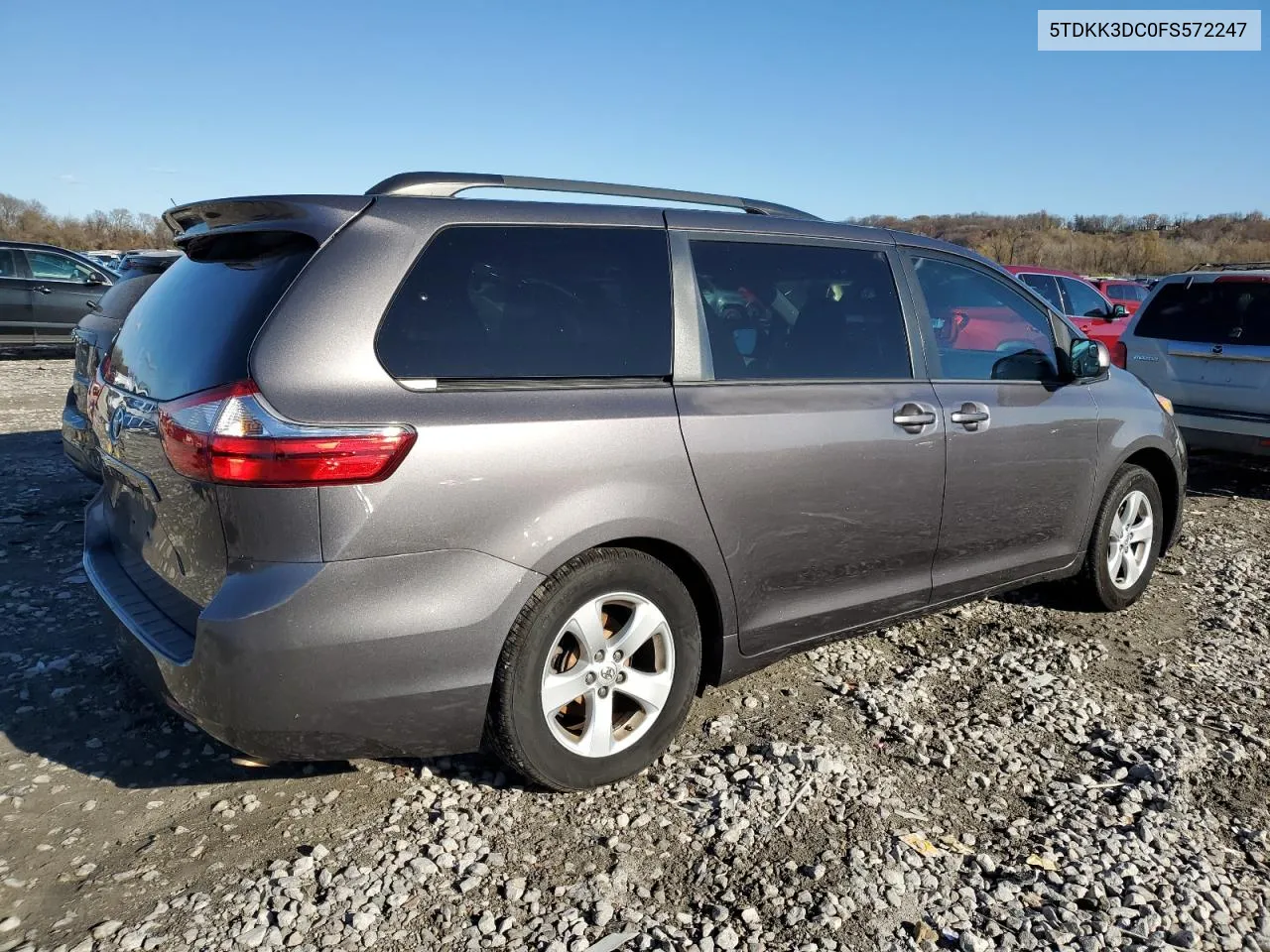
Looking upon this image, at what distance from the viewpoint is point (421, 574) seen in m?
2.55

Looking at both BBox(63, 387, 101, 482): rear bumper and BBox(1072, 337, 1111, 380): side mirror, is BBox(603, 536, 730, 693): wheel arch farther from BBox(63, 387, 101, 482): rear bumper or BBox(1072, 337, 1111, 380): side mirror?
BBox(63, 387, 101, 482): rear bumper

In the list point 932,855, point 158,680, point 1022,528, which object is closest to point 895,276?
point 1022,528

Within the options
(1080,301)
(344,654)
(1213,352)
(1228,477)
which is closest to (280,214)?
(344,654)

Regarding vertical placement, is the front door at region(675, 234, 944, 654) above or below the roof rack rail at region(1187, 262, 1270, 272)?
below

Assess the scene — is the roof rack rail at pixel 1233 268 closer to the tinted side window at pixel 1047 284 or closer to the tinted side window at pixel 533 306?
the tinted side window at pixel 1047 284

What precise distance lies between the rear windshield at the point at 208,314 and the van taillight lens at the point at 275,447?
0.11 metres

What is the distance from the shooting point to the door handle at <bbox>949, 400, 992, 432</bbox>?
151 inches

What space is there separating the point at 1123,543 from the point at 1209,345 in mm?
3825

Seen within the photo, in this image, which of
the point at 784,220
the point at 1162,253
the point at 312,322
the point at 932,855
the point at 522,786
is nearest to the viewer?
the point at 312,322

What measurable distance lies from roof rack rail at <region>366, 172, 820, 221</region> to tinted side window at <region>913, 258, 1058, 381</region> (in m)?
0.66

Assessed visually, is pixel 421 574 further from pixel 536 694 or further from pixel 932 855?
pixel 932 855

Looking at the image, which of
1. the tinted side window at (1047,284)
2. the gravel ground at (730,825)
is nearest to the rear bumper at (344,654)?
the gravel ground at (730,825)

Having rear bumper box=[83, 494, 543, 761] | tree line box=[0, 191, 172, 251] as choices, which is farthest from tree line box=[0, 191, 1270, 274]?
rear bumper box=[83, 494, 543, 761]

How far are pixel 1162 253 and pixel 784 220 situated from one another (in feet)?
290
